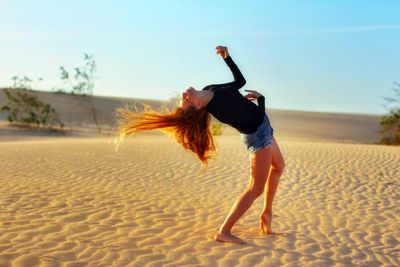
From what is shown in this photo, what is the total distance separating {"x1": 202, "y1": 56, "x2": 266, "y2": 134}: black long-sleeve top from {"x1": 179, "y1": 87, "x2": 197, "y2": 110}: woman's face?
14cm

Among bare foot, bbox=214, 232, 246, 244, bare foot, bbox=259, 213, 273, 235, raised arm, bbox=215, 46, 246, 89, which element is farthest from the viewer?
bare foot, bbox=259, 213, 273, 235

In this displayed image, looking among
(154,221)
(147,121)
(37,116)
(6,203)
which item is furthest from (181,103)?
(37,116)

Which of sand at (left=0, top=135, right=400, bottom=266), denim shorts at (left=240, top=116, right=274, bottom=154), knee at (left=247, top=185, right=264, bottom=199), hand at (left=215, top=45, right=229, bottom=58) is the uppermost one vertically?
hand at (left=215, top=45, right=229, bottom=58)

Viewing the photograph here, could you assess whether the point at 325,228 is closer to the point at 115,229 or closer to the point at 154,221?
the point at 154,221

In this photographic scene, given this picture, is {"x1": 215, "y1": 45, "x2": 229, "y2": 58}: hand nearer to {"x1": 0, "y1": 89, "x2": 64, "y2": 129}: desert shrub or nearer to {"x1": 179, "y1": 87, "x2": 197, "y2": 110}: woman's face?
{"x1": 179, "y1": 87, "x2": 197, "y2": 110}: woman's face

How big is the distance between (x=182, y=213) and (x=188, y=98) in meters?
2.57

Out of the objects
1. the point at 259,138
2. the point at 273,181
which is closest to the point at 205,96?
the point at 259,138

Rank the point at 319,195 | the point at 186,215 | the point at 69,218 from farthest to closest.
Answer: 1. the point at 319,195
2. the point at 186,215
3. the point at 69,218

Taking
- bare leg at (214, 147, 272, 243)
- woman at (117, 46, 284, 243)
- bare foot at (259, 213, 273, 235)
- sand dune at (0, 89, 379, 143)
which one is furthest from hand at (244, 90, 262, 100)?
sand dune at (0, 89, 379, 143)

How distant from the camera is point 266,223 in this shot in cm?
642

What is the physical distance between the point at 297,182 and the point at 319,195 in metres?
1.43

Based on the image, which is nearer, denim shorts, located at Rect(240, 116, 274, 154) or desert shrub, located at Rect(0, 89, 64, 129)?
denim shorts, located at Rect(240, 116, 274, 154)

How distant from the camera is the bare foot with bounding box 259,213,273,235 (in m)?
6.37

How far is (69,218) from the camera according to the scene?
7043mm
